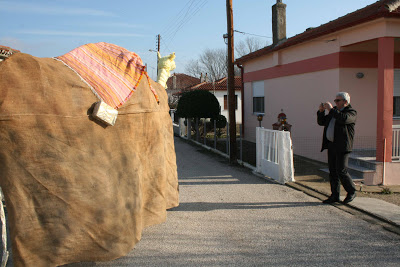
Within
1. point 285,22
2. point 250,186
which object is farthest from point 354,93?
point 285,22

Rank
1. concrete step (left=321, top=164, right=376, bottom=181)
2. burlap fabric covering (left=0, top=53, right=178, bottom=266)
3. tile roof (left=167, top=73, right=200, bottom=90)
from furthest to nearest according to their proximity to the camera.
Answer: tile roof (left=167, top=73, right=200, bottom=90), concrete step (left=321, top=164, right=376, bottom=181), burlap fabric covering (left=0, top=53, right=178, bottom=266)

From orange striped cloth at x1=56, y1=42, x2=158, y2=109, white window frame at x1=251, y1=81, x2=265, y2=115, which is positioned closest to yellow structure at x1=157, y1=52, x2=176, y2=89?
orange striped cloth at x1=56, y1=42, x2=158, y2=109

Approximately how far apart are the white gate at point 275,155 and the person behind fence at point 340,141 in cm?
172

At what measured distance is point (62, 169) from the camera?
3.30m

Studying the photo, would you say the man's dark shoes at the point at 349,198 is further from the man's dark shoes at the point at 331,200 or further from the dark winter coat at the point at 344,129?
the dark winter coat at the point at 344,129

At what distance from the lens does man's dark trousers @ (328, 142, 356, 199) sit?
6160 millimetres

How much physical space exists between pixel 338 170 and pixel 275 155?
2505mm


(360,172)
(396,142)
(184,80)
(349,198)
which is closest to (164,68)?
(349,198)

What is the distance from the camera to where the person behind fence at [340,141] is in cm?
613

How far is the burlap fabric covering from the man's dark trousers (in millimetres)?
3638

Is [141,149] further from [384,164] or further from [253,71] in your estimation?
[253,71]

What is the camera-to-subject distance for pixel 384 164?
8.41 meters

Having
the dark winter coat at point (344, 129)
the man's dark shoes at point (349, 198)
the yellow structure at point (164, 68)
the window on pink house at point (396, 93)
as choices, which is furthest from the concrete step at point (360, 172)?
the yellow structure at point (164, 68)

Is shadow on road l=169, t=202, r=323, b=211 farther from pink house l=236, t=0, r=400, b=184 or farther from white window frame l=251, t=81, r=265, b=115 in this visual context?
white window frame l=251, t=81, r=265, b=115
